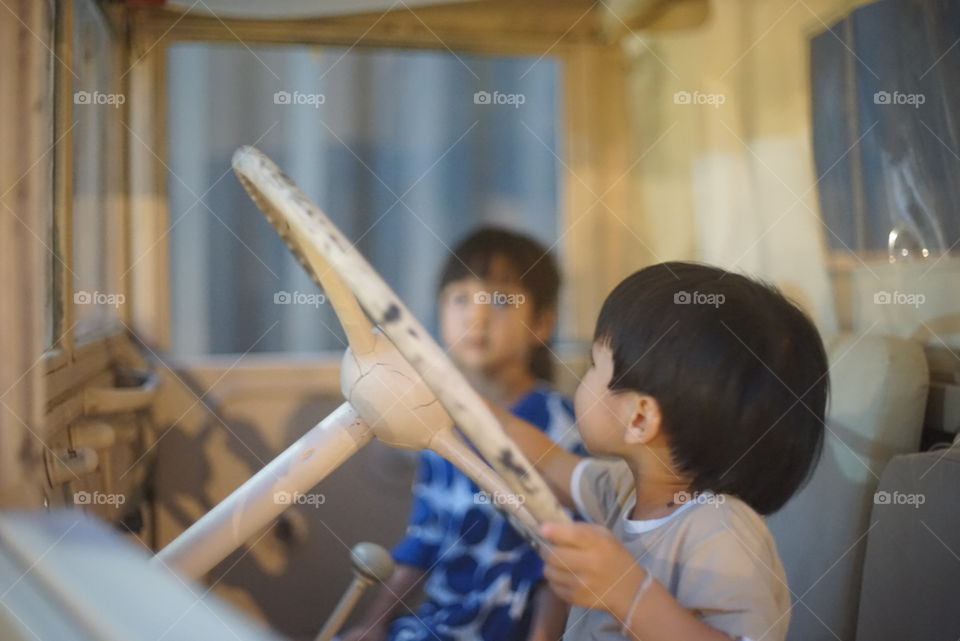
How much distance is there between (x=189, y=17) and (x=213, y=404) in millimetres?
567

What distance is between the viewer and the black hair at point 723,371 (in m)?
0.76

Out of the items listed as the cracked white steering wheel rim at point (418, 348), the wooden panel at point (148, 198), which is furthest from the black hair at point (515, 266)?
the cracked white steering wheel rim at point (418, 348)

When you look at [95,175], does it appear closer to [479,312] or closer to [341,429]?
[479,312]

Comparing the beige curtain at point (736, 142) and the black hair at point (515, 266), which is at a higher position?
the beige curtain at point (736, 142)

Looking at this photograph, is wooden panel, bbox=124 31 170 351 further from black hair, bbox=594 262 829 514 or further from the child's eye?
black hair, bbox=594 262 829 514

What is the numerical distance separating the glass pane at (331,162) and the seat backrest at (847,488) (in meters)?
0.57

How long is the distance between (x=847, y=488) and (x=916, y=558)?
11 cm

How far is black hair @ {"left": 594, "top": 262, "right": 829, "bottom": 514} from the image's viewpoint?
76 cm

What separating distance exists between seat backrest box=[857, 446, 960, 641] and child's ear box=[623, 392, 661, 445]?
0.95 ft

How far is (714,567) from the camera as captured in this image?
0.70 metres

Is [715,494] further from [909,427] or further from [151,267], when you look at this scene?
[151,267]

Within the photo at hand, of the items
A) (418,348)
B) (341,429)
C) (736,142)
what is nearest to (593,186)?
(736,142)

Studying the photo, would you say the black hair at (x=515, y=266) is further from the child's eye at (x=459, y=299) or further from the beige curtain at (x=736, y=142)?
the beige curtain at (x=736, y=142)

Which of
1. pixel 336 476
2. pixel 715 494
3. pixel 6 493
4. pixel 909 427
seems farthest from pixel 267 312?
pixel 909 427
